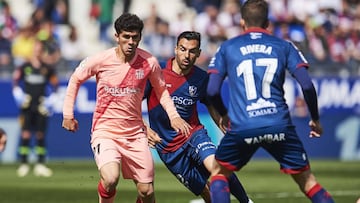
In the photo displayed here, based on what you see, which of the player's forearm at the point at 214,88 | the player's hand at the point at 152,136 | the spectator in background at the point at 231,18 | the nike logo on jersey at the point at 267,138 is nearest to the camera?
the nike logo on jersey at the point at 267,138

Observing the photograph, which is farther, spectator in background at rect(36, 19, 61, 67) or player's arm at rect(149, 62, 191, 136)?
spectator in background at rect(36, 19, 61, 67)

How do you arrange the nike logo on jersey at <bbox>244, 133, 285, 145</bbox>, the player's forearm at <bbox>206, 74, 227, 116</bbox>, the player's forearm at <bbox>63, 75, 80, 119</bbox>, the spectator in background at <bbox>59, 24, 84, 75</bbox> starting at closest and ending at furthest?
1. the nike logo on jersey at <bbox>244, 133, 285, 145</bbox>
2. the player's forearm at <bbox>206, 74, 227, 116</bbox>
3. the player's forearm at <bbox>63, 75, 80, 119</bbox>
4. the spectator in background at <bbox>59, 24, 84, 75</bbox>

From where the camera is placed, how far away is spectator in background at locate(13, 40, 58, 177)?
22.5 metres

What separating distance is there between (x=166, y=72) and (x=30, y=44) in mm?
14115

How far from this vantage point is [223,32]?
28016mm

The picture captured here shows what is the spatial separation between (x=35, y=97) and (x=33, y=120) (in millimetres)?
518

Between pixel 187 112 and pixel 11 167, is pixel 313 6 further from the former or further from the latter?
pixel 187 112

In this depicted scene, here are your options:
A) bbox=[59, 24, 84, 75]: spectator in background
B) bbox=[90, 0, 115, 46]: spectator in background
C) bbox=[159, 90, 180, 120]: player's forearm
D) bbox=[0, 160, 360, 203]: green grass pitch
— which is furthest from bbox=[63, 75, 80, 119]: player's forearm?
bbox=[90, 0, 115, 46]: spectator in background

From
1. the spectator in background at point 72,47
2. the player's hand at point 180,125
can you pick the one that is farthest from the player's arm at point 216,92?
the spectator in background at point 72,47

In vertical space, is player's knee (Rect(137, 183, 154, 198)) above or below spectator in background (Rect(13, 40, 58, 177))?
above

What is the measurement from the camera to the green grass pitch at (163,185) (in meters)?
16.4

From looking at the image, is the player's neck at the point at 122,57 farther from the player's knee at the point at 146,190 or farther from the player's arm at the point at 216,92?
the player's arm at the point at 216,92

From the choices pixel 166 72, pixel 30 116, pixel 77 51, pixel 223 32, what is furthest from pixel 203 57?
pixel 166 72

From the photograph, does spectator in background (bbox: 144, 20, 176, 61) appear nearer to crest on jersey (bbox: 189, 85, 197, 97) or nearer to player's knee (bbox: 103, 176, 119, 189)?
crest on jersey (bbox: 189, 85, 197, 97)
